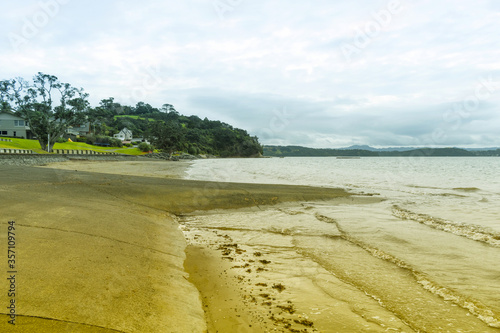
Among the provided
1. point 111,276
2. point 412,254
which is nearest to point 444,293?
point 412,254

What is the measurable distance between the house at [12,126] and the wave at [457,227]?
92527mm

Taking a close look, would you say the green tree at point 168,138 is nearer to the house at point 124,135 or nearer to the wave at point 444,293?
the house at point 124,135

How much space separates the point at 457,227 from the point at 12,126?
9706cm

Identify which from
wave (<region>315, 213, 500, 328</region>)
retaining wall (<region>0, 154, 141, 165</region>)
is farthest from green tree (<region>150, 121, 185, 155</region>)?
wave (<region>315, 213, 500, 328</region>)

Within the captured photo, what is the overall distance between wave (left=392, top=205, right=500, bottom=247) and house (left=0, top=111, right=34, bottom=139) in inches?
3643

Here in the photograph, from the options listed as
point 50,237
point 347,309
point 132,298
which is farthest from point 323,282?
point 50,237

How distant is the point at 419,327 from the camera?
4.11 meters

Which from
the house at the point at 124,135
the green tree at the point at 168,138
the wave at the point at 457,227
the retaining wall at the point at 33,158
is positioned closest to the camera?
the wave at the point at 457,227

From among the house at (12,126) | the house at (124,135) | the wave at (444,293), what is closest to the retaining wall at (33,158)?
the wave at (444,293)

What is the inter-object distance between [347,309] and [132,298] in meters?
3.10

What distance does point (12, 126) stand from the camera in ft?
257

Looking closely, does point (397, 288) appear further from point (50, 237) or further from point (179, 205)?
point (179, 205)

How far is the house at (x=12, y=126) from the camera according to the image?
7775 cm

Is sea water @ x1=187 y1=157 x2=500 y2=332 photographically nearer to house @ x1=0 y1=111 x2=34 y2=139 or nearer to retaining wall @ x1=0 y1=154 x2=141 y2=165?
retaining wall @ x1=0 y1=154 x2=141 y2=165
